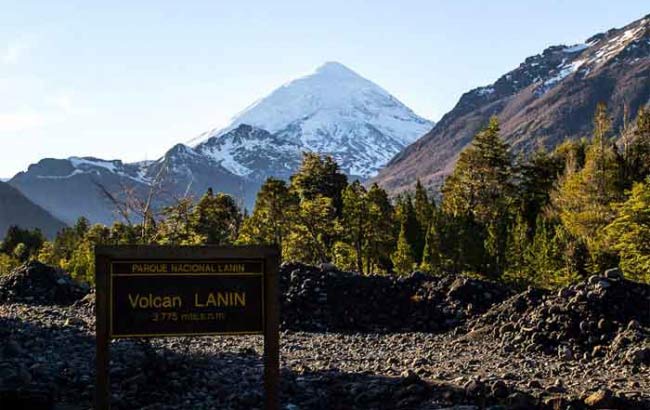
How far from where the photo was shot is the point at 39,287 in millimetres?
34969

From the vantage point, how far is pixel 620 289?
2462 cm

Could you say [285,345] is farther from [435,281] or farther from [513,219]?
[513,219]

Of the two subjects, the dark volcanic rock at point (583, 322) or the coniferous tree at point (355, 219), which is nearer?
the dark volcanic rock at point (583, 322)

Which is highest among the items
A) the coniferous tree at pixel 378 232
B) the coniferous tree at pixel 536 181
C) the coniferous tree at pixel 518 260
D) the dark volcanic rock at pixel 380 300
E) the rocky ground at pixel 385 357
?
the coniferous tree at pixel 536 181

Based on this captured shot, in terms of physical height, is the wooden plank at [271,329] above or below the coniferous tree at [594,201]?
below

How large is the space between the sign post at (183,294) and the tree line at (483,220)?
18.1 metres

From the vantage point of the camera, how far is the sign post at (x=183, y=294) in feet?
32.0

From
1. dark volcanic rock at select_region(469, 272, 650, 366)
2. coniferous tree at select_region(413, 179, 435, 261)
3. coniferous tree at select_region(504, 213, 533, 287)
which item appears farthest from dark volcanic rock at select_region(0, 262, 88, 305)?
coniferous tree at select_region(413, 179, 435, 261)

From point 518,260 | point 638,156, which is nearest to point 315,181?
point 518,260

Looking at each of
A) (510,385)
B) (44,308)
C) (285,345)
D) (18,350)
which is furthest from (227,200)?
(510,385)

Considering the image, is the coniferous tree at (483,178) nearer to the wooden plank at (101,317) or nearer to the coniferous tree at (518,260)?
the coniferous tree at (518,260)

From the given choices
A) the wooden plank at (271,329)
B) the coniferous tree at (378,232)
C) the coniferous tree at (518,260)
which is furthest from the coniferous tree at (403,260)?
the wooden plank at (271,329)

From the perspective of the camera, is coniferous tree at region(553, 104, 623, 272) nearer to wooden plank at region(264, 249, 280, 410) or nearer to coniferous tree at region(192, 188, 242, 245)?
coniferous tree at region(192, 188, 242, 245)

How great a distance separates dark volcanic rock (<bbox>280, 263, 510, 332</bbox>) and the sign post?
18791 millimetres
